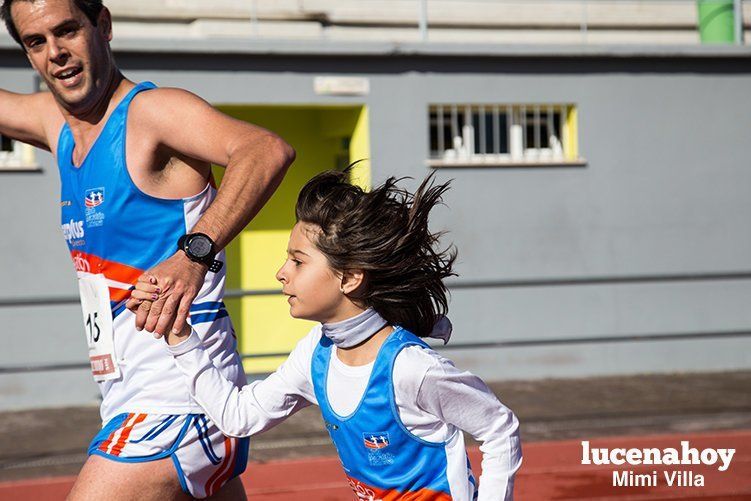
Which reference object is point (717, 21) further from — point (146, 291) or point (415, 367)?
point (146, 291)

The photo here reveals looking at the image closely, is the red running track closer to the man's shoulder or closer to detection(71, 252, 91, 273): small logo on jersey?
detection(71, 252, 91, 273): small logo on jersey

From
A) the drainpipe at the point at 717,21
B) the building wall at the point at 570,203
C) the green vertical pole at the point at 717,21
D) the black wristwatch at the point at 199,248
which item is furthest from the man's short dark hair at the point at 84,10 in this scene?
the green vertical pole at the point at 717,21

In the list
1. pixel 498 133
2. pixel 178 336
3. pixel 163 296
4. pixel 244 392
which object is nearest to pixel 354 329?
pixel 244 392

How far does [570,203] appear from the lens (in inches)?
445

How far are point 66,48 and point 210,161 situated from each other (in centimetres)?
53

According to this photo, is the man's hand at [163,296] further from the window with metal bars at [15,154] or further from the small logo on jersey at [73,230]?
the window with metal bars at [15,154]

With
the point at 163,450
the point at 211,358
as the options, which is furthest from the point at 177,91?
the point at 163,450

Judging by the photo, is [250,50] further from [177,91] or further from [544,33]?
[177,91]

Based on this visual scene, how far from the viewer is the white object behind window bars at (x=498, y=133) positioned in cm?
1123

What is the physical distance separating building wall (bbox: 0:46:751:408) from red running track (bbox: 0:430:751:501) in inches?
128

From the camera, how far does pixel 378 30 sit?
12.6m

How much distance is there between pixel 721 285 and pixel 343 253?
9.55 metres

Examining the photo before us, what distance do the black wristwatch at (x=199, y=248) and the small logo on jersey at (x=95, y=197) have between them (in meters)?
0.69

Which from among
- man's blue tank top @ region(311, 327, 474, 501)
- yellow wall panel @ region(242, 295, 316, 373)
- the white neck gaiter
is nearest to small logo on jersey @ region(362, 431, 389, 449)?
man's blue tank top @ region(311, 327, 474, 501)
